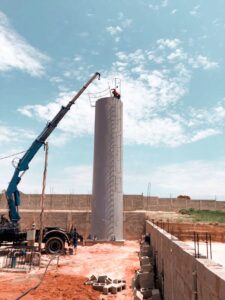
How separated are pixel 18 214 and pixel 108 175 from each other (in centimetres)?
890

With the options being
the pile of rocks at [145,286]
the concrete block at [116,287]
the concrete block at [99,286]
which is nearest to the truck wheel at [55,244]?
the pile of rocks at [145,286]

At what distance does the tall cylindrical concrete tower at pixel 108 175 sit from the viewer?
27.1 metres

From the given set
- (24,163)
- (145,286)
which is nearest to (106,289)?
(145,286)

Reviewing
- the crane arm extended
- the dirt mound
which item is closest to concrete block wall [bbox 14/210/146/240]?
the crane arm extended

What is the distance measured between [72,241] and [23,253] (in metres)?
4.68

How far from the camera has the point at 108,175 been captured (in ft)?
89.5

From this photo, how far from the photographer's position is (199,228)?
982 inches

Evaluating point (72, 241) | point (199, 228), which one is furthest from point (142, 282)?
point (199, 228)

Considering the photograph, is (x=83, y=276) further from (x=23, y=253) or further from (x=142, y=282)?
(x=23, y=253)

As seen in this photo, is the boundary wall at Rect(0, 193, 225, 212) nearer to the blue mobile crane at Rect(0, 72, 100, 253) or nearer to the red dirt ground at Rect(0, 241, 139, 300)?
the red dirt ground at Rect(0, 241, 139, 300)

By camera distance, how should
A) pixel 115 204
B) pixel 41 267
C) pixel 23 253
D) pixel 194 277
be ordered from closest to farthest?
pixel 194 277 → pixel 41 267 → pixel 23 253 → pixel 115 204

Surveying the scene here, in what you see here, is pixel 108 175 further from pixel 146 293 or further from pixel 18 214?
pixel 146 293

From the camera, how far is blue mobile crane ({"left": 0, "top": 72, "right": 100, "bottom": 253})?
19703 millimetres

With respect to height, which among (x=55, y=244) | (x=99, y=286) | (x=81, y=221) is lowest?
(x=99, y=286)
